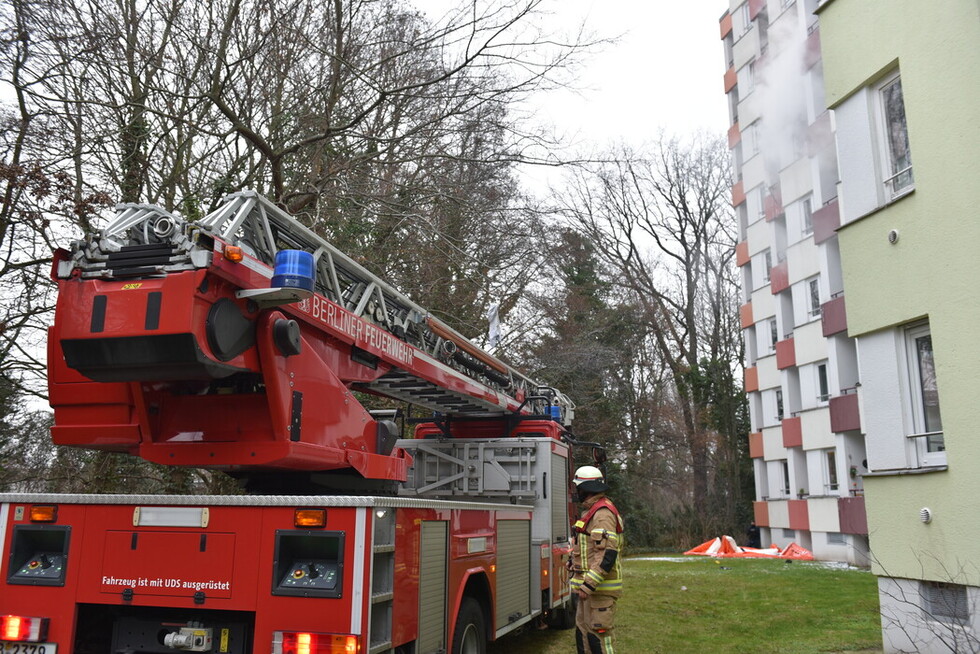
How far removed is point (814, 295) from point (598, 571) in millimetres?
19867

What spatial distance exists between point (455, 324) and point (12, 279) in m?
7.72

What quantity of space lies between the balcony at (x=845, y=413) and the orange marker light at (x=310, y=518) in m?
18.8

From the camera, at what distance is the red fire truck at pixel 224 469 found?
4.26m

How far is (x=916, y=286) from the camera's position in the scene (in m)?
7.39

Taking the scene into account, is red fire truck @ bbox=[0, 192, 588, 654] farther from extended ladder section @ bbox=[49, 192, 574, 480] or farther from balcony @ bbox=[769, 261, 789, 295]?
balcony @ bbox=[769, 261, 789, 295]

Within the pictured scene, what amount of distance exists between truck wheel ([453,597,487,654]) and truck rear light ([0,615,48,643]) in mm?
2595

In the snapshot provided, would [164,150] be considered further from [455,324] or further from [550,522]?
[550,522]

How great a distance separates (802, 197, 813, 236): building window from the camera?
24094 mm

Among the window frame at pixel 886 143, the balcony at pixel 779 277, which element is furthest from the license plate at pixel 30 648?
the balcony at pixel 779 277

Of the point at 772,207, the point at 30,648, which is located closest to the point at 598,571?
the point at 30,648

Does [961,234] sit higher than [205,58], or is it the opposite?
[205,58]

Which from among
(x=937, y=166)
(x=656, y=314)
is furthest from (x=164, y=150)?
(x=656, y=314)

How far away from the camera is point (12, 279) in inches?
401

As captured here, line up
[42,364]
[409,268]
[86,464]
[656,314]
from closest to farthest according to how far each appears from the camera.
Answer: [42,364], [86,464], [409,268], [656,314]
